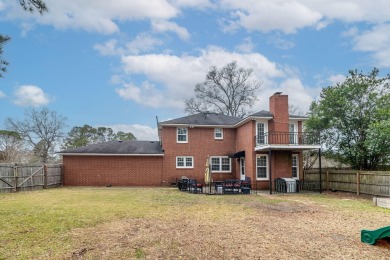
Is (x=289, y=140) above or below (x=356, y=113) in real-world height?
below

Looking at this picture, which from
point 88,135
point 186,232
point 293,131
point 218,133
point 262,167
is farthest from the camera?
point 88,135

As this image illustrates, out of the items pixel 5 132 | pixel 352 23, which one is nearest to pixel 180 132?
pixel 352 23

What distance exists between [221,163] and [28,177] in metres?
14.5

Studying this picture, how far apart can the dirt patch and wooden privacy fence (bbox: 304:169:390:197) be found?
6.33m

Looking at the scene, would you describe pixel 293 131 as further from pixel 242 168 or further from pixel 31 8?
pixel 31 8

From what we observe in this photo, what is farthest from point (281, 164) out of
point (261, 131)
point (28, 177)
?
point (28, 177)

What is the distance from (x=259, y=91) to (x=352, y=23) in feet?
93.7

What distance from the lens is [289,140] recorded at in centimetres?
2216

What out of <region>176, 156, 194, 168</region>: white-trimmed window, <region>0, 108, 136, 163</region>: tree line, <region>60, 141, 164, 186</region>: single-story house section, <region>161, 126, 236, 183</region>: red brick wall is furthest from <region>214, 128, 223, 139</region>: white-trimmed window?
<region>0, 108, 136, 163</region>: tree line

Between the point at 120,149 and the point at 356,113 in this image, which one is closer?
the point at 356,113

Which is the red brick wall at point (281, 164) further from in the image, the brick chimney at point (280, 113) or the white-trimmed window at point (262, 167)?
the brick chimney at point (280, 113)

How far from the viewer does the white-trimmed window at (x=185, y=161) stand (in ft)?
88.9

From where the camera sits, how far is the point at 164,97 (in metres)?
32.2

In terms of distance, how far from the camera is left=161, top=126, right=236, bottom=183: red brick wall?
26.9 meters
